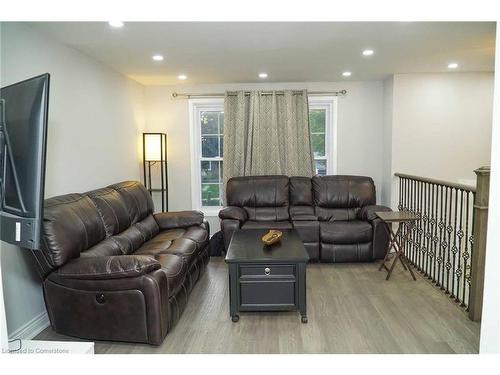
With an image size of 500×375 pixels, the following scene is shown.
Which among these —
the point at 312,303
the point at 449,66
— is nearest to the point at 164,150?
the point at 312,303

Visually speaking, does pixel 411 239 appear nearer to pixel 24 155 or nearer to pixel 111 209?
pixel 111 209

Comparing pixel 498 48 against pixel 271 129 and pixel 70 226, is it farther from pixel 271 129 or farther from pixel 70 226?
pixel 271 129

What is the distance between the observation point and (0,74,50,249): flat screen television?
54.7 inches

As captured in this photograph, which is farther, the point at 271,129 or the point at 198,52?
the point at 271,129

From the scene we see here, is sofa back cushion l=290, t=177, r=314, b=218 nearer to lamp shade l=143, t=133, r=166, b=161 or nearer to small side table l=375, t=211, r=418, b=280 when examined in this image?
small side table l=375, t=211, r=418, b=280

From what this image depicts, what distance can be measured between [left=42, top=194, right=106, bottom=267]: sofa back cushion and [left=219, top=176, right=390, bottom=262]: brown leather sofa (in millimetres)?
1736

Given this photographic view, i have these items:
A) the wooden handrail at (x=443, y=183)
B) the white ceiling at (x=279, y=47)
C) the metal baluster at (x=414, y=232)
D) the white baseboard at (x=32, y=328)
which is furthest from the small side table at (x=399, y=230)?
the white baseboard at (x=32, y=328)

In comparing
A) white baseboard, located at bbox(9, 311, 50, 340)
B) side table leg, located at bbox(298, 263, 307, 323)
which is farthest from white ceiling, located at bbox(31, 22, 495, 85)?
white baseboard, located at bbox(9, 311, 50, 340)

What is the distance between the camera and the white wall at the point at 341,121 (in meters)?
5.18


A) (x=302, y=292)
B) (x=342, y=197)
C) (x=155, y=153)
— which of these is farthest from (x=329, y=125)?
(x=302, y=292)

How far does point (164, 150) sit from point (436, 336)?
13.6ft
